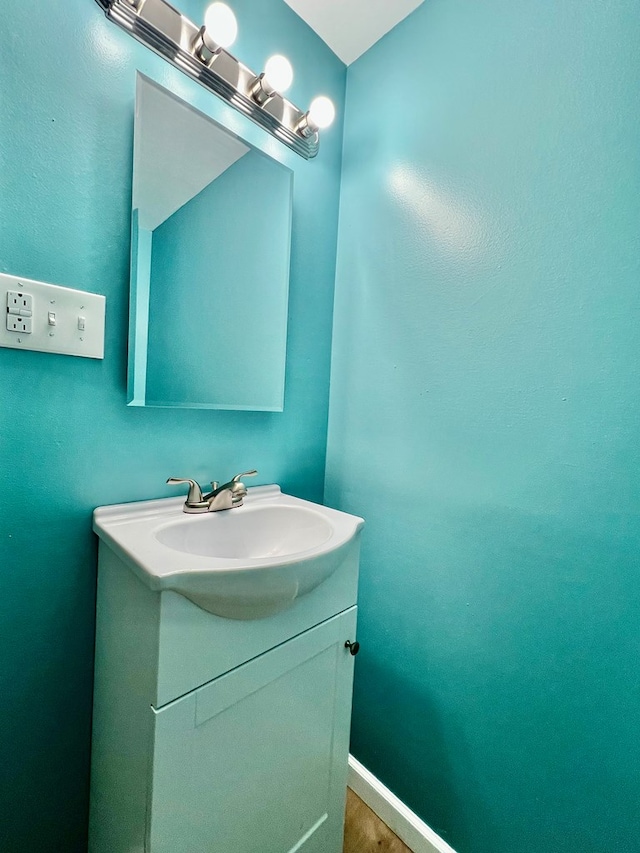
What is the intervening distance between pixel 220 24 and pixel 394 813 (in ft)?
6.66

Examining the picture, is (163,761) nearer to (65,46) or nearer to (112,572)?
(112,572)

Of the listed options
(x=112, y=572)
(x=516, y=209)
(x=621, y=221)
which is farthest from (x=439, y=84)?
(x=112, y=572)

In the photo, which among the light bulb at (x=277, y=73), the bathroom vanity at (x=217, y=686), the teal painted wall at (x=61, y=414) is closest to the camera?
the bathroom vanity at (x=217, y=686)

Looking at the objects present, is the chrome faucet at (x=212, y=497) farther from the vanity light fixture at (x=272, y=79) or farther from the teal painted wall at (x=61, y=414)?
the vanity light fixture at (x=272, y=79)

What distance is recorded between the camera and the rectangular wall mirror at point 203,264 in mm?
820

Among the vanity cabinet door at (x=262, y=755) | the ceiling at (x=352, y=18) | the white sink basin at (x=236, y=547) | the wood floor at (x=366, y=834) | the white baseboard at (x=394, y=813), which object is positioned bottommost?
the wood floor at (x=366, y=834)

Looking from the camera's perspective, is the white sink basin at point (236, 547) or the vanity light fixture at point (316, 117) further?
the vanity light fixture at point (316, 117)

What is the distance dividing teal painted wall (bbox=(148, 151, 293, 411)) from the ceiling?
461mm

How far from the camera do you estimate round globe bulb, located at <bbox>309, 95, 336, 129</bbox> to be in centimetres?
103

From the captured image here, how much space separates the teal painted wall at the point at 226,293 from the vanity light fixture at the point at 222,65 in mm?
108

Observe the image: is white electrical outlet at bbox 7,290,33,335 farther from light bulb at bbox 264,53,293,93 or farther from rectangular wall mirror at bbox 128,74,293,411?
light bulb at bbox 264,53,293,93

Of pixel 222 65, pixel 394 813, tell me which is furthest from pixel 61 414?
pixel 394 813

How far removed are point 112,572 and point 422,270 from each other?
3.38 feet

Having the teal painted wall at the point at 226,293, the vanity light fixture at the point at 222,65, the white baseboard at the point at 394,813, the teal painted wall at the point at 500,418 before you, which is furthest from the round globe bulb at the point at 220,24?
the white baseboard at the point at 394,813
